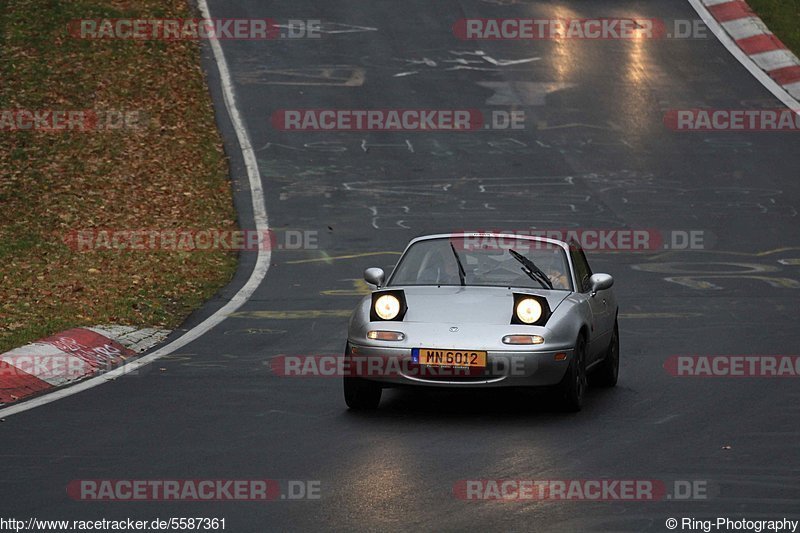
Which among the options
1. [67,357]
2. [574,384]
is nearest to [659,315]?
[574,384]

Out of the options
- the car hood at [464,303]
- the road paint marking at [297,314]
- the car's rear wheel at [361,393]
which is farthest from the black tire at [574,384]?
the road paint marking at [297,314]

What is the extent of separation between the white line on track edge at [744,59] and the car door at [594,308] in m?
15.4

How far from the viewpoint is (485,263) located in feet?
35.2

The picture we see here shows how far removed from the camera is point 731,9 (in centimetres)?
3120

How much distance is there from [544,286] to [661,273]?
714 cm

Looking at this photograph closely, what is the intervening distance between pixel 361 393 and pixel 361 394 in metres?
0.01

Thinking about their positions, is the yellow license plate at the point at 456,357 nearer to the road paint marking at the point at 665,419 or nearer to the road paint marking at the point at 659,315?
the road paint marking at the point at 665,419

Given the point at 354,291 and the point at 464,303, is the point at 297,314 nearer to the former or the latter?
the point at 354,291

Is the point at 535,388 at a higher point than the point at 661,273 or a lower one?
higher

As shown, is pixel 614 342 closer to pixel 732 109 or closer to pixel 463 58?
pixel 732 109

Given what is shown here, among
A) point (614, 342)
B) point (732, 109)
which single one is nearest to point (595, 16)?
point (732, 109)

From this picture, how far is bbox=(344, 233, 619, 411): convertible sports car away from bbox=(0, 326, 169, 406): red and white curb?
2.66 metres

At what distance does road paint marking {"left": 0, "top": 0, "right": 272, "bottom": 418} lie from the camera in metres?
10.6

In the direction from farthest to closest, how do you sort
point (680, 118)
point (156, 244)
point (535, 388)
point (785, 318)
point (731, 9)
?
point (731, 9), point (680, 118), point (156, 244), point (785, 318), point (535, 388)
